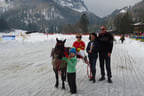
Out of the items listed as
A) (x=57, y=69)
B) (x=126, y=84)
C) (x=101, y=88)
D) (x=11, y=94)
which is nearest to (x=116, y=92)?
(x=101, y=88)

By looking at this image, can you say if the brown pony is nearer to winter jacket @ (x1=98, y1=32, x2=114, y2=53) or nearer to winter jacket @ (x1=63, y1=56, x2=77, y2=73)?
winter jacket @ (x1=63, y1=56, x2=77, y2=73)

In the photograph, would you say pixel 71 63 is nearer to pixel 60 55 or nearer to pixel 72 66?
pixel 72 66

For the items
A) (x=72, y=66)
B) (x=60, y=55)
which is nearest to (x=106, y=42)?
(x=72, y=66)

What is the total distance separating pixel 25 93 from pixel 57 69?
49.6 inches

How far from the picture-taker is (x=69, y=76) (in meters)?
4.87

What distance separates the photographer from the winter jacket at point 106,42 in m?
5.78

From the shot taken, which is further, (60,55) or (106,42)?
(106,42)

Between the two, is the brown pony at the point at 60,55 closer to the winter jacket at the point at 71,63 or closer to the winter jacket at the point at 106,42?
the winter jacket at the point at 71,63

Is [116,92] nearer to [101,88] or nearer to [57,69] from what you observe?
[101,88]

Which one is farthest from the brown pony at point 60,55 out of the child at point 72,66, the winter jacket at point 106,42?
the winter jacket at point 106,42

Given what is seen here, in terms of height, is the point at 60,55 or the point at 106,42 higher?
the point at 106,42

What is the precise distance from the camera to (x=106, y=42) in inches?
229

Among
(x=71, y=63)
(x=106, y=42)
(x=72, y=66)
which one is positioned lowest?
(x=72, y=66)

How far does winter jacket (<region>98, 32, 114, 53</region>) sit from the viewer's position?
19.0ft
